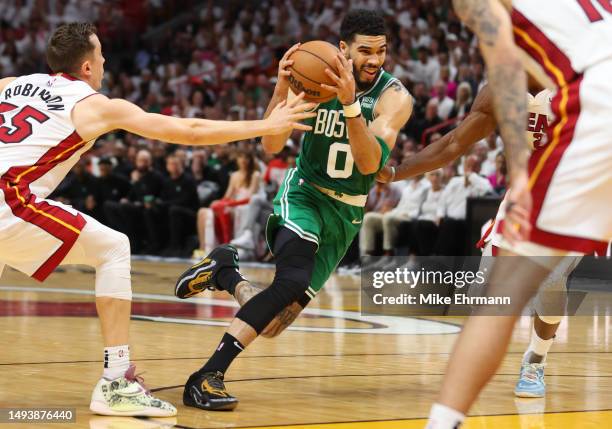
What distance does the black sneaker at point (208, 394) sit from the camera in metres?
5.27

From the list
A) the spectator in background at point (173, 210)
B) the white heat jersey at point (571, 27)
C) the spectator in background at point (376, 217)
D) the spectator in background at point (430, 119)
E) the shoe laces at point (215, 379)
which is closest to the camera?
the white heat jersey at point (571, 27)

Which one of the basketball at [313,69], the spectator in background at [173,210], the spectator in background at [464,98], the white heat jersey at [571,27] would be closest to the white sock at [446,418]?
the white heat jersey at [571,27]

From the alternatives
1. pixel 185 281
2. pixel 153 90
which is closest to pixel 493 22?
pixel 185 281

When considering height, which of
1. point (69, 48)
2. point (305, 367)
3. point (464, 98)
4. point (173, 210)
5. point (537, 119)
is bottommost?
point (173, 210)

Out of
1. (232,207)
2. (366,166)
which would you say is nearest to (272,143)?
(366,166)

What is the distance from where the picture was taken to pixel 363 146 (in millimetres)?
5656

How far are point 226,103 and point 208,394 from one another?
55.0 ft

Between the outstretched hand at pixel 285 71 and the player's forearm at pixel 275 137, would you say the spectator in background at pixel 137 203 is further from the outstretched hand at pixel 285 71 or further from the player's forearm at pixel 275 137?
the outstretched hand at pixel 285 71

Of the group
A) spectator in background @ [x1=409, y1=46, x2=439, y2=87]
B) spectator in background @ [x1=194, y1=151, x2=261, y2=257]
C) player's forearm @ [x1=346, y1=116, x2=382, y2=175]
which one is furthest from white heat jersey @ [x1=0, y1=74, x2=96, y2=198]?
spectator in background @ [x1=409, y1=46, x2=439, y2=87]

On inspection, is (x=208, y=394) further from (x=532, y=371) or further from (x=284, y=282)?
(x=532, y=371)

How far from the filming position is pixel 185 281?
636 centimetres

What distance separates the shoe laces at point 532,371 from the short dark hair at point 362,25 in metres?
2.04

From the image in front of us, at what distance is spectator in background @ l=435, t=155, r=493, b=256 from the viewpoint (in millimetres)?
13781

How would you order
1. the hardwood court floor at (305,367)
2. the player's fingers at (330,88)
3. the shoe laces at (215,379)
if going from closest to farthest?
1. the hardwood court floor at (305,367)
2. the shoe laces at (215,379)
3. the player's fingers at (330,88)
